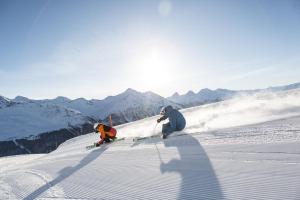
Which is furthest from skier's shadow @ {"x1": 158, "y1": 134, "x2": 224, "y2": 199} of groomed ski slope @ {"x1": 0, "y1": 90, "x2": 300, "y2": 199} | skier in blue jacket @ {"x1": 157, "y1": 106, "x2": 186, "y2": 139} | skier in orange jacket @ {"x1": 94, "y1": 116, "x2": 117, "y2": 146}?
skier in orange jacket @ {"x1": 94, "y1": 116, "x2": 117, "y2": 146}

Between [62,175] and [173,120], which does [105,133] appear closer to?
[173,120]

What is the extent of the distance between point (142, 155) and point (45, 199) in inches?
176

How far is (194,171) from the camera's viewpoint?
8.88 metres

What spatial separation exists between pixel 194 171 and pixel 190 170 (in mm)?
198

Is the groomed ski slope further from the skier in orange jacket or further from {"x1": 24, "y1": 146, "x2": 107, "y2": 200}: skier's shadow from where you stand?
the skier in orange jacket


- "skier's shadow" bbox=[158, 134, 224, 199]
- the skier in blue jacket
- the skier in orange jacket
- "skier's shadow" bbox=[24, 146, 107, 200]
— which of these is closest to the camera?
"skier's shadow" bbox=[158, 134, 224, 199]

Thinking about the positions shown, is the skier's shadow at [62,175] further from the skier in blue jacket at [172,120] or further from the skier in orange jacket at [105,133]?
the skier in blue jacket at [172,120]

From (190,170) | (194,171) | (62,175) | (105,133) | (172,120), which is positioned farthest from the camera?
(105,133)

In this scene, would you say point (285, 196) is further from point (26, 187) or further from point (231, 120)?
point (231, 120)

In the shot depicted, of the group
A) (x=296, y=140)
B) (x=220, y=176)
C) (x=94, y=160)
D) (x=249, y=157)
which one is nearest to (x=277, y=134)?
(x=296, y=140)

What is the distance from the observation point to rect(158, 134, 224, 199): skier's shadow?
719 cm

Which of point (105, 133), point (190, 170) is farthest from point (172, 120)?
point (190, 170)

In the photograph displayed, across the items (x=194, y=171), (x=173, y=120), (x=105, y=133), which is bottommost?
(x=194, y=171)

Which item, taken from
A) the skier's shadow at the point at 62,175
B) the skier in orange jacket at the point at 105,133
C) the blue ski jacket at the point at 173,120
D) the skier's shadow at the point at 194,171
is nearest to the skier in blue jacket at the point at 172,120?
the blue ski jacket at the point at 173,120
